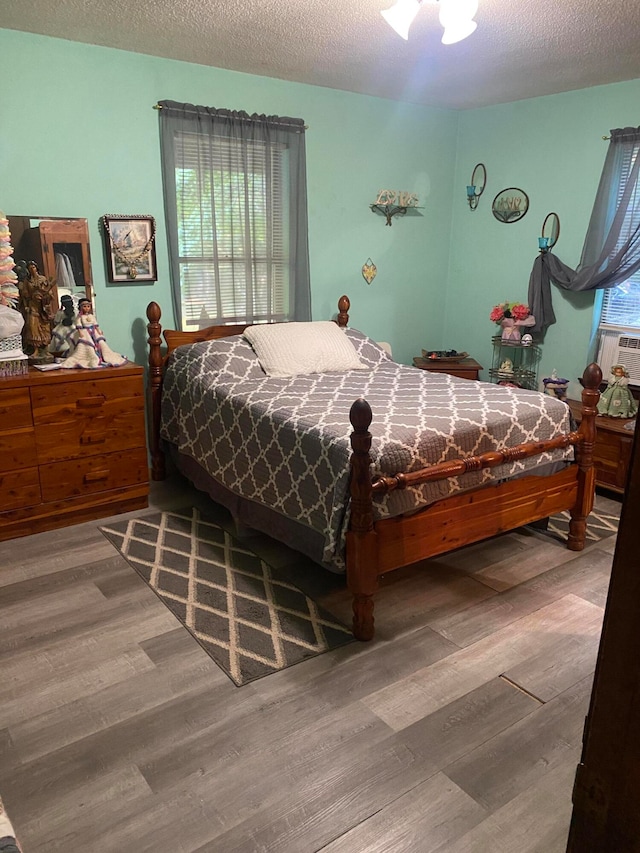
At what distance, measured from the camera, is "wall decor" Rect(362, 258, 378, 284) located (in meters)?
4.52

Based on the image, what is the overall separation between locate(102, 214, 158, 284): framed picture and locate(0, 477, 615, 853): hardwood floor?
1719 millimetres

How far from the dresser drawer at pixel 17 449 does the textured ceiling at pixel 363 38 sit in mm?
1881

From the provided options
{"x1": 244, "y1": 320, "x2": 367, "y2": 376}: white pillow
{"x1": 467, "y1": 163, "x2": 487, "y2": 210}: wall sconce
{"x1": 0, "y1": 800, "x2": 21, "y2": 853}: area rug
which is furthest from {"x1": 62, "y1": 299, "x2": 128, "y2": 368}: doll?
{"x1": 467, "y1": 163, "x2": 487, "y2": 210}: wall sconce

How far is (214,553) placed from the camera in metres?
2.96

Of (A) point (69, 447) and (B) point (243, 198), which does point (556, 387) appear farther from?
(A) point (69, 447)

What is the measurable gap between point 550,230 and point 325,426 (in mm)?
2661

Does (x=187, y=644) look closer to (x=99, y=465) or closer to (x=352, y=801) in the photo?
(x=352, y=801)

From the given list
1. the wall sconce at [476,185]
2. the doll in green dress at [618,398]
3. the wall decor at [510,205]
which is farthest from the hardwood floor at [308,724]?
the wall sconce at [476,185]

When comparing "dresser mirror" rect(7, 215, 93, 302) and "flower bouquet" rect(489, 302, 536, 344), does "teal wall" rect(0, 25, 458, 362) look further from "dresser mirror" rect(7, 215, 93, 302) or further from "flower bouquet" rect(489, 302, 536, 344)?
"flower bouquet" rect(489, 302, 536, 344)

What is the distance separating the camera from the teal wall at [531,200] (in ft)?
12.9

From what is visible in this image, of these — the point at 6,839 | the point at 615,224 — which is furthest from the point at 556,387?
the point at 6,839

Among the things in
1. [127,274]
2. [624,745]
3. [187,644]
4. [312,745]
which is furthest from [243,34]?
[624,745]

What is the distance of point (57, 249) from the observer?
3314mm

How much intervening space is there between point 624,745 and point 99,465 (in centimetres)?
298
